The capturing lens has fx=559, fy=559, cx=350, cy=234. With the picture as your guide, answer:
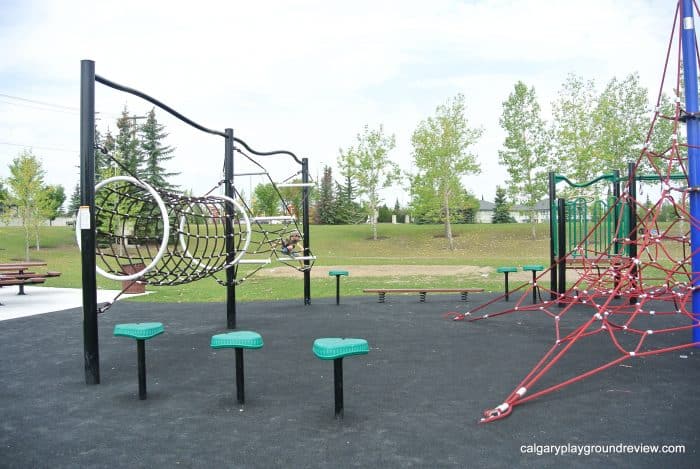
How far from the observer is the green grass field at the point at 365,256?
43.7 ft

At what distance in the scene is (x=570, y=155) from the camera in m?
29.3

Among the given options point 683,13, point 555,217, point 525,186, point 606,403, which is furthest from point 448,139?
point 606,403

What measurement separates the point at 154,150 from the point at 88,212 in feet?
127

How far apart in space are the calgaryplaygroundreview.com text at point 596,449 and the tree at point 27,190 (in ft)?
96.0

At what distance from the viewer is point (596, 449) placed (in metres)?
3.18

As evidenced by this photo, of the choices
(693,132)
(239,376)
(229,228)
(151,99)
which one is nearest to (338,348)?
(239,376)

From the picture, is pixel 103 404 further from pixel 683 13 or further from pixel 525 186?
pixel 525 186

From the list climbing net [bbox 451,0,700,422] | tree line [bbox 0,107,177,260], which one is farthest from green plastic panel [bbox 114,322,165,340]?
tree line [bbox 0,107,177,260]

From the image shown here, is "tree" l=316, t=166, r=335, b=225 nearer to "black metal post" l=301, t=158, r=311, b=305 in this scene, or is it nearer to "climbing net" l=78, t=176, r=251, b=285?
"black metal post" l=301, t=158, r=311, b=305

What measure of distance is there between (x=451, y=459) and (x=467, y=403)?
1049mm

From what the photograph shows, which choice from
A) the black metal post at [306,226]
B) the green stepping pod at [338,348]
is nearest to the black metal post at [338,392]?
the green stepping pod at [338,348]

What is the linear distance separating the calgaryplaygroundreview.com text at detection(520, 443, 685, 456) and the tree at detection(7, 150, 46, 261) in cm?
2926

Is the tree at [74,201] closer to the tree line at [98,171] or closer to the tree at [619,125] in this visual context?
the tree line at [98,171]

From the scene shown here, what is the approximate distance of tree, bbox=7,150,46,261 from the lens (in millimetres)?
27188
